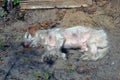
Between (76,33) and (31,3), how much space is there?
1.87 meters

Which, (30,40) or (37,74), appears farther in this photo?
(30,40)

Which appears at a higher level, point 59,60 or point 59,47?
point 59,47

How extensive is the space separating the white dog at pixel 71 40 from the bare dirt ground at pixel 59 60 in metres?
0.14

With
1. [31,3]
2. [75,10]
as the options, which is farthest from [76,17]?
[31,3]

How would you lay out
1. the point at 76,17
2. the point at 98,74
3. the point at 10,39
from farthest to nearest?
the point at 76,17 → the point at 10,39 → the point at 98,74

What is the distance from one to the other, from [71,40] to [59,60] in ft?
1.49

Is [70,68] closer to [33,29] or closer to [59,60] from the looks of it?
[59,60]

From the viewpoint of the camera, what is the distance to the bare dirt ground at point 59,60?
228 inches

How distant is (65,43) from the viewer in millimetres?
6406

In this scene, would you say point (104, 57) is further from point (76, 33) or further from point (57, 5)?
point (57, 5)

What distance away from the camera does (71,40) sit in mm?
6418

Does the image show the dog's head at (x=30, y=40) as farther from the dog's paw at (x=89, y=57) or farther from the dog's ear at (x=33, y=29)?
the dog's paw at (x=89, y=57)

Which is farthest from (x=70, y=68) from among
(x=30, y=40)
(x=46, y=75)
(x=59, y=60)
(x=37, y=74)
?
(x=30, y=40)

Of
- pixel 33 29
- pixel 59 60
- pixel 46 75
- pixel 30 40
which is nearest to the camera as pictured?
pixel 46 75
